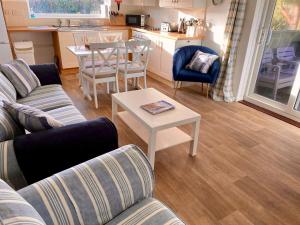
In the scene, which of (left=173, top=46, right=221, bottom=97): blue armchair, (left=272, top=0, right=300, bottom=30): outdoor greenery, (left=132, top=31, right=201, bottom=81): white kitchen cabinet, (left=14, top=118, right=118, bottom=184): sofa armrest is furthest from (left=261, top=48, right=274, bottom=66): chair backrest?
(left=14, top=118, right=118, bottom=184): sofa armrest

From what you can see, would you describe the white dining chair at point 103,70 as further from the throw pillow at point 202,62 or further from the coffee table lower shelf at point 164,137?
the throw pillow at point 202,62

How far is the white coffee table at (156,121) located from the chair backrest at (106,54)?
0.85 metres

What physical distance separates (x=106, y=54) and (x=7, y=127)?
2.10 m

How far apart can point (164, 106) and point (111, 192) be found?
1250 millimetres

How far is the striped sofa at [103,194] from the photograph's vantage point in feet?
2.88

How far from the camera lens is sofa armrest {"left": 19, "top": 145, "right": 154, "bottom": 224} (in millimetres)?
878

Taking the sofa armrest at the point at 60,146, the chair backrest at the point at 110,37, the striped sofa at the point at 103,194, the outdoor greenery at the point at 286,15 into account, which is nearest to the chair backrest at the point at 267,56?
the outdoor greenery at the point at 286,15

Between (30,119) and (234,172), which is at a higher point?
(30,119)

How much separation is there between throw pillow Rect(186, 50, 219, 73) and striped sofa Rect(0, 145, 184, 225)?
2.57 m

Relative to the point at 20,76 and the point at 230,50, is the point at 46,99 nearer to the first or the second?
the point at 20,76

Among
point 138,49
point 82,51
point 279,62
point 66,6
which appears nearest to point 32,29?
point 66,6

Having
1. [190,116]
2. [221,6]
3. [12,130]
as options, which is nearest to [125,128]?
[190,116]

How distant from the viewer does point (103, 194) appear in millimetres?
965

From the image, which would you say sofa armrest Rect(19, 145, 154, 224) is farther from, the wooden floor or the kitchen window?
the kitchen window
